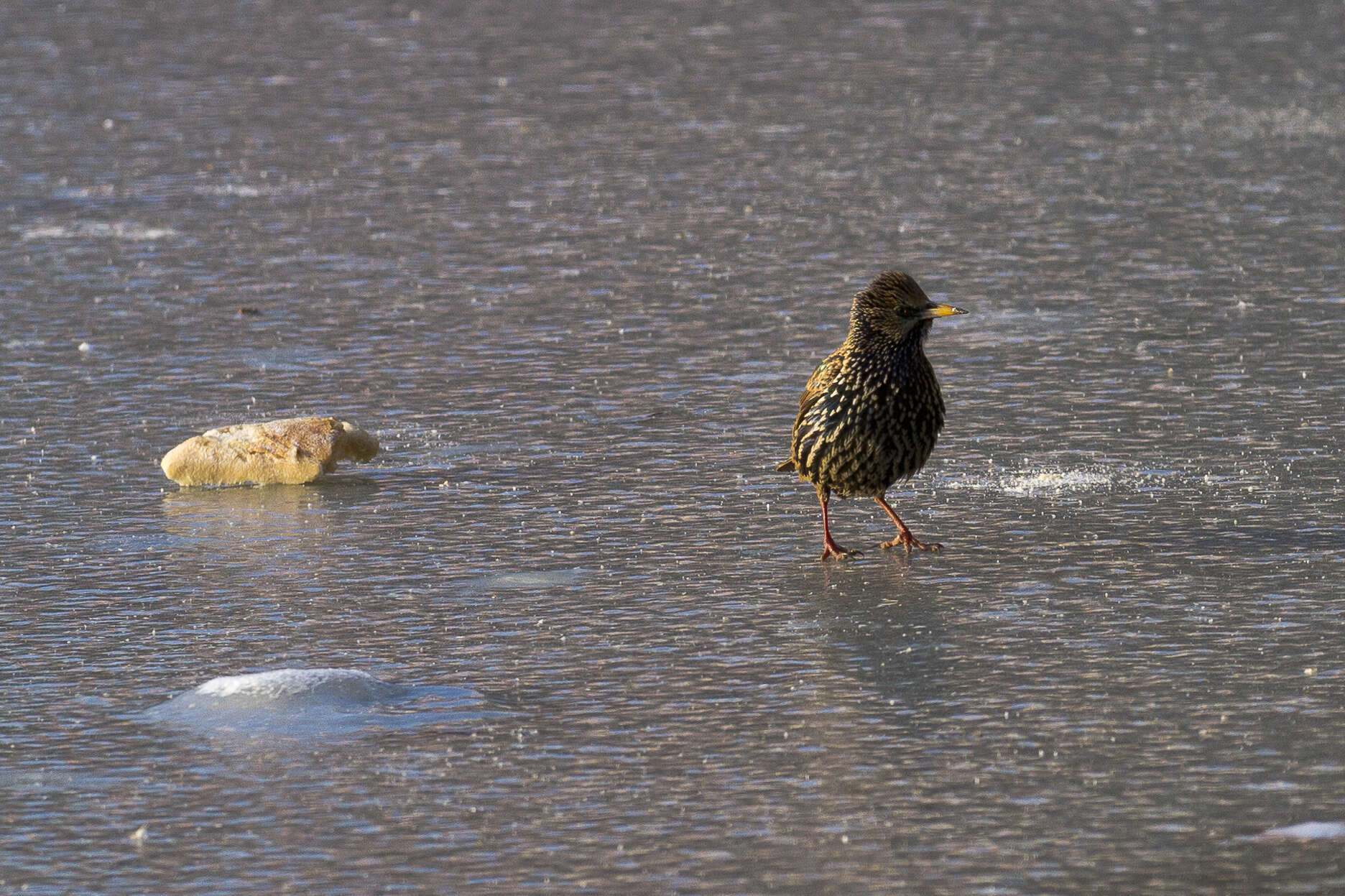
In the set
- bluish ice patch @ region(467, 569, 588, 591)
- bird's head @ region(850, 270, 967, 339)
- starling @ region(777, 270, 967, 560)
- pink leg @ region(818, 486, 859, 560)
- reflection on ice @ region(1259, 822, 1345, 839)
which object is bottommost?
bluish ice patch @ region(467, 569, 588, 591)

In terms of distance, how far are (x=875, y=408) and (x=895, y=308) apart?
0.42m

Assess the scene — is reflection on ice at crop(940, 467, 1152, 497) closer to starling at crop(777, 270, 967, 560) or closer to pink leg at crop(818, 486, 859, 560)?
starling at crop(777, 270, 967, 560)

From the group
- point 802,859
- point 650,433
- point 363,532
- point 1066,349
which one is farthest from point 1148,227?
point 802,859

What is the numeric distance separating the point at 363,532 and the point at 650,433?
5.33 feet

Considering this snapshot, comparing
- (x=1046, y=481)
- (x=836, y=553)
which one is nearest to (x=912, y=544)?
(x=836, y=553)

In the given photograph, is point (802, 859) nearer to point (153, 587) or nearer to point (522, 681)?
point (522, 681)

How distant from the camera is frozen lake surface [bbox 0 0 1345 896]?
17.6ft

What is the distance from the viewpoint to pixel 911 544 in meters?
7.72

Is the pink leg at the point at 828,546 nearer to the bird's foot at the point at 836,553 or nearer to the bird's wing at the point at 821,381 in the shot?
the bird's foot at the point at 836,553

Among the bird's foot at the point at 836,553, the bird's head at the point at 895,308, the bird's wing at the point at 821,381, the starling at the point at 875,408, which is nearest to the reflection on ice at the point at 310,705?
the bird's foot at the point at 836,553

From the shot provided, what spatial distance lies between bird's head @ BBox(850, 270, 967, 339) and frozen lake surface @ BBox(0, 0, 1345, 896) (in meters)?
0.73

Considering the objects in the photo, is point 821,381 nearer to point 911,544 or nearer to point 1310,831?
point 911,544

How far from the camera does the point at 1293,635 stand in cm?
657

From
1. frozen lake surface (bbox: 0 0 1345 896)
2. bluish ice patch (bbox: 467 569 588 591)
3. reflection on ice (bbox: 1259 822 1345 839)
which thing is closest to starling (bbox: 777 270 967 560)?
frozen lake surface (bbox: 0 0 1345 896)
